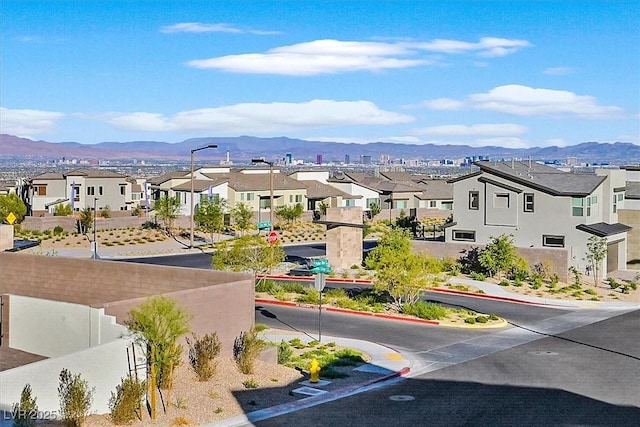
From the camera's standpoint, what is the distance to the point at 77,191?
301 feet

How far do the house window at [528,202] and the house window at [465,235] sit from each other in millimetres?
4171

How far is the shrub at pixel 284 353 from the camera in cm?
2588

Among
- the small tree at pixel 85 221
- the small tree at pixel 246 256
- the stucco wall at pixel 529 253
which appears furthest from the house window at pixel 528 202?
the small tree at pixel 85 221

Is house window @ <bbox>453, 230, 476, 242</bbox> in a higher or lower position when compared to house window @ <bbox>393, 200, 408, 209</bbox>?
lower

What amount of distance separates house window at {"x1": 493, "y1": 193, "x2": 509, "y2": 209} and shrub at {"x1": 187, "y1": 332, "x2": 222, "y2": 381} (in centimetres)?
3326

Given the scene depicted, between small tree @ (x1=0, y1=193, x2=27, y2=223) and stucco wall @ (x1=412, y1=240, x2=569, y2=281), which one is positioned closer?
stucco wall @ (x1=412, y1=240, x2=569, y2=281)

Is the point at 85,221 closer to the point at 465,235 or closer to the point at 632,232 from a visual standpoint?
the point at 465,235

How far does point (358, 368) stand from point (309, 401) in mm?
4366

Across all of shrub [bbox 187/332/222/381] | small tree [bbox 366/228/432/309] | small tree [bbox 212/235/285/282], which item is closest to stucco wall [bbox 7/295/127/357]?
shrub [bbox 187/332/222/381]

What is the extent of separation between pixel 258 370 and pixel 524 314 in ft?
57.4

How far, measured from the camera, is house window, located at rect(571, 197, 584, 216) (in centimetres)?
4997

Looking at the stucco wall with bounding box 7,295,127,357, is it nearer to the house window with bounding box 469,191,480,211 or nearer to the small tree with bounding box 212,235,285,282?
the small tree with bounding box 212,235,285,282

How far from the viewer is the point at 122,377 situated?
20.0 metres

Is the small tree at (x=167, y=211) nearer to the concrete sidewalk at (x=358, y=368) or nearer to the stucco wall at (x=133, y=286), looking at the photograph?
the stucco wall at (x=133, y=286)
